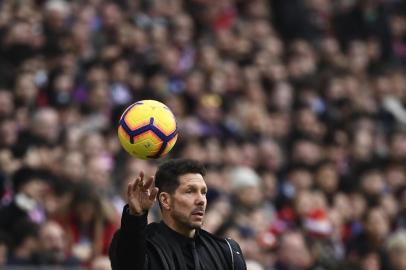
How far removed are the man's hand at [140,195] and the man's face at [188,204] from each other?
0.57 metres

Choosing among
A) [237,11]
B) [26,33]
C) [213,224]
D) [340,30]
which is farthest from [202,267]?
[340,30]

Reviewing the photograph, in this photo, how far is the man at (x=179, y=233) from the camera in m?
6.27

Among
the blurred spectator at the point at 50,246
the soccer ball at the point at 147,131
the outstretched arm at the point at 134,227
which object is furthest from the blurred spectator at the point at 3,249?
the outstretched arm at the point at 134,227

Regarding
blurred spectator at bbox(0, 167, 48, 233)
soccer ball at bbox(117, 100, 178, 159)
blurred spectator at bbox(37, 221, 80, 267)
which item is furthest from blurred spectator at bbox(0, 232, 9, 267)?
soccer ball at bbox(117, 100, 178, 159)

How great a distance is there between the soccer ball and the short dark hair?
0.32 feet

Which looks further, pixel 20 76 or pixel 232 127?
pixel 232 127

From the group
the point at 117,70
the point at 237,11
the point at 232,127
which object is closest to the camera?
the point at 117,70

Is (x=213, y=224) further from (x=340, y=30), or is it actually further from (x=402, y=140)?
(x=340, y=30)

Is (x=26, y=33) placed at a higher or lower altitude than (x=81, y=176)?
higher

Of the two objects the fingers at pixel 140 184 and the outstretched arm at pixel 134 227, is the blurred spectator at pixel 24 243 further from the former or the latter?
the fingers at pixel 140 184

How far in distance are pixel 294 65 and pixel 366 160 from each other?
2.25 meters

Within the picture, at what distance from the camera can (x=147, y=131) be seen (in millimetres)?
6859

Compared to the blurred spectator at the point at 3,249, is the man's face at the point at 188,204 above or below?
above

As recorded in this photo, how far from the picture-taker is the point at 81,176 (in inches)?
429
